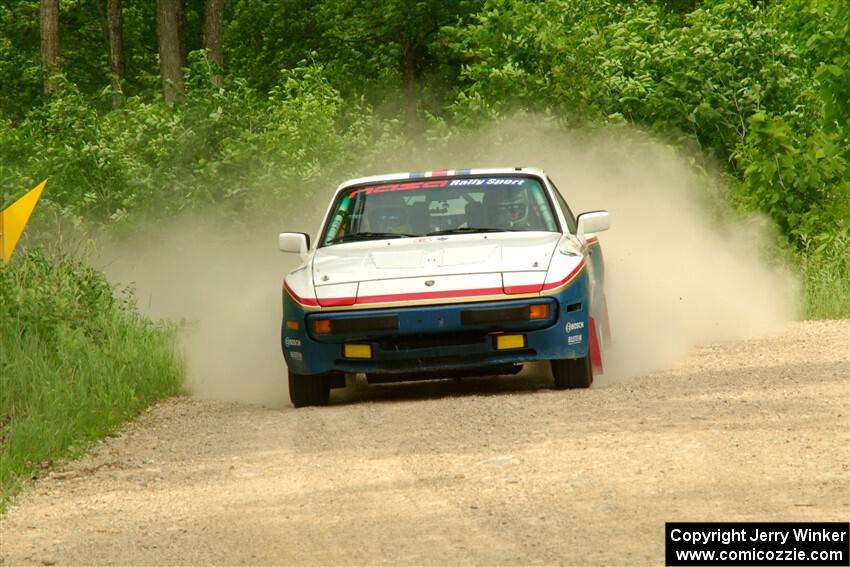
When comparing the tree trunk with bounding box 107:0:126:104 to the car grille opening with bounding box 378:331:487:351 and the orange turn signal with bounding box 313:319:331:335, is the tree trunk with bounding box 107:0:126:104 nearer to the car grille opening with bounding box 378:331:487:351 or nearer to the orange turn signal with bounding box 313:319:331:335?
the orange turn signal with bounding box 313:319:331:335

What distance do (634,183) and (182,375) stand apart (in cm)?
971

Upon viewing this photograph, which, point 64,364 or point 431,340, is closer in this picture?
point 431,340

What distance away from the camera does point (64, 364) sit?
1223 centimetres

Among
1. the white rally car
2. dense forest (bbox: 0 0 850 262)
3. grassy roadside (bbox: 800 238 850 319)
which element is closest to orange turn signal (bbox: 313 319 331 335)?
the white rally car

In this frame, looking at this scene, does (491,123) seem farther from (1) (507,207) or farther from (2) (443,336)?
(2) (443,336)

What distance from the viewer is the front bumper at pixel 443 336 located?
432 inches

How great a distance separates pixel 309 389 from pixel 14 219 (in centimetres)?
322

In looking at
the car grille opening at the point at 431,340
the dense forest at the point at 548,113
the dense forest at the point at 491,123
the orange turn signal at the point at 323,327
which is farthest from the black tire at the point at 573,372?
the dense forest at the point at 548,113

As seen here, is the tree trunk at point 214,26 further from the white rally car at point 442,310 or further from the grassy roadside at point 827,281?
the white rally car at point 442,310

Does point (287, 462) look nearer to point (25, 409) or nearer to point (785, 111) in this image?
point (25, 409)

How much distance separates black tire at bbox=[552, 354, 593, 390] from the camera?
Answer: 11.3 meters

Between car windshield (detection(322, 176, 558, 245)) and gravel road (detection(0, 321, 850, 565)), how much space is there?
1283mm

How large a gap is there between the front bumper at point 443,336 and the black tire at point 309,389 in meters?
0.28

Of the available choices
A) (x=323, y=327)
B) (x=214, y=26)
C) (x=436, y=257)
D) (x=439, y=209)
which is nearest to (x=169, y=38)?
(x=214, y=26)
